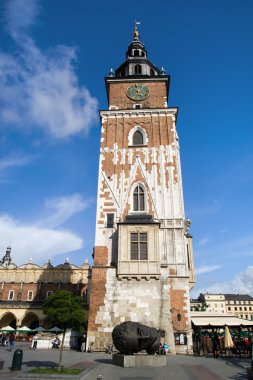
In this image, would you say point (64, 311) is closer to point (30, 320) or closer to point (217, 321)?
point (217, 321)

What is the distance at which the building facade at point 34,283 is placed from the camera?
5350cm

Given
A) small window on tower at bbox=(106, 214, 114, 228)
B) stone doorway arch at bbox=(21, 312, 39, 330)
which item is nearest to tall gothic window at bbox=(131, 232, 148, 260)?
small window on tower at bbox=(106, 214, 114, 228)

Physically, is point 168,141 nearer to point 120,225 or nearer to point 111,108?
point 111,108

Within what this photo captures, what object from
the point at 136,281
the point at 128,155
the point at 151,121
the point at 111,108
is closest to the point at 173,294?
the point at 136,281

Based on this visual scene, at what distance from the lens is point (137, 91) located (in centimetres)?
3353

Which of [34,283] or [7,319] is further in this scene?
[34,283]

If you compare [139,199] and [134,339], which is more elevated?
[139,199]

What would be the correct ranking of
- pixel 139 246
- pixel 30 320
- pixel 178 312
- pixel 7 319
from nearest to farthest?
pixel 178 312, pixel 139 246, pixel 30 320, pixel 7 319

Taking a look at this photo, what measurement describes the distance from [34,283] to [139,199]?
39444 millimetres

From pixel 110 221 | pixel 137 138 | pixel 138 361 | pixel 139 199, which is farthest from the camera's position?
pixel 137 138

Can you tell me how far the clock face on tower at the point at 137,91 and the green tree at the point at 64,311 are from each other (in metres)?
23.8

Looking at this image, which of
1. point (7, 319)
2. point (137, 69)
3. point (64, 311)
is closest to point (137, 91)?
point (137, 69)

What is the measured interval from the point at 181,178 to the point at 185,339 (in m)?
13.4

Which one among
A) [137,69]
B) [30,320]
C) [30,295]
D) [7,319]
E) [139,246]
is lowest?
[30,320]
